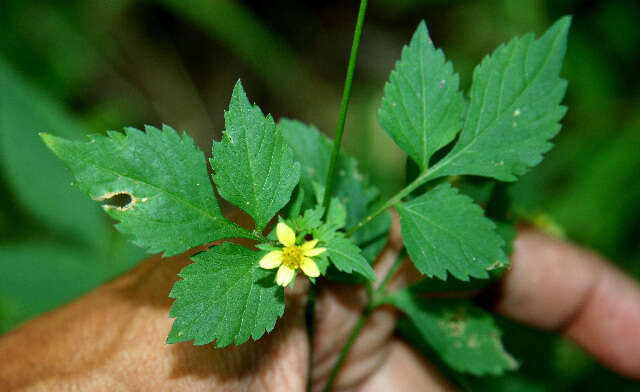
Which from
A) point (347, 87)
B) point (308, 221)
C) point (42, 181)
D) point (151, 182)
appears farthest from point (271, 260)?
point (42, 181)

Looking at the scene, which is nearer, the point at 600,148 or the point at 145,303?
the point at 145,303

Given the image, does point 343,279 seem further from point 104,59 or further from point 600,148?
point 104,59

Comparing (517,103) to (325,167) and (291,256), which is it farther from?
(291,256)

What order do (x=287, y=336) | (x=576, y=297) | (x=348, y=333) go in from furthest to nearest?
1. (x=576, y=297)
2. (x=348, y=333)
3. (x=287, y=336)

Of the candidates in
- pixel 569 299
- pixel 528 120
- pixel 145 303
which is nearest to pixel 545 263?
pixel 569 299

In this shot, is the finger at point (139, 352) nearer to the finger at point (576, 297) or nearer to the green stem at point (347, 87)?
the green stem at point (347, 87)
